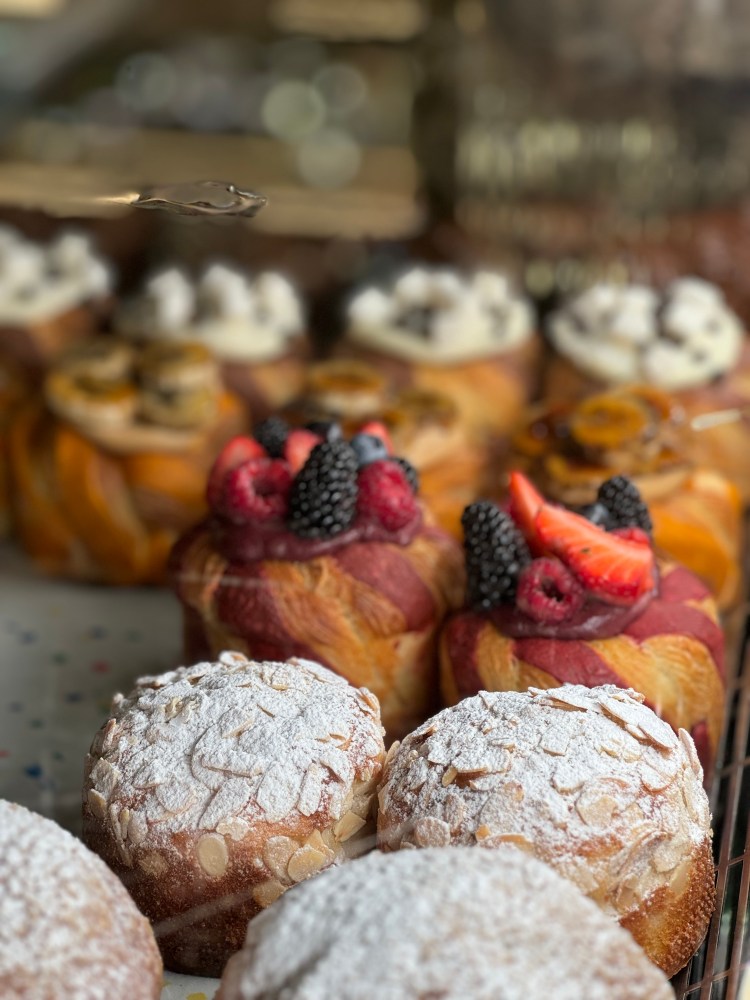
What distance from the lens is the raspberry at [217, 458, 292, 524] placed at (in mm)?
1962

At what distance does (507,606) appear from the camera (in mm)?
1811

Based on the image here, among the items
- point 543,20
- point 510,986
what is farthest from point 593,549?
point 543,20

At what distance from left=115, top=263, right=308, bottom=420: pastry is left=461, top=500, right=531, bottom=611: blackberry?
104 centimetres

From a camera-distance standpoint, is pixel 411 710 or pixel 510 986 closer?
pixel 510 986

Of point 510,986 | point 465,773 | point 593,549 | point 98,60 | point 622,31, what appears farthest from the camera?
point 98,60

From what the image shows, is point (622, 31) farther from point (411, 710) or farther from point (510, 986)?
point (510, 986)

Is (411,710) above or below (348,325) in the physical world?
below

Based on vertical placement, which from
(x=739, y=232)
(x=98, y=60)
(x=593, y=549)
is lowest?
(x=593, y=549)

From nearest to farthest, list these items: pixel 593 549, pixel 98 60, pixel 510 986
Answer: pixel 510 986, pixel 593 549, pixel 98 60

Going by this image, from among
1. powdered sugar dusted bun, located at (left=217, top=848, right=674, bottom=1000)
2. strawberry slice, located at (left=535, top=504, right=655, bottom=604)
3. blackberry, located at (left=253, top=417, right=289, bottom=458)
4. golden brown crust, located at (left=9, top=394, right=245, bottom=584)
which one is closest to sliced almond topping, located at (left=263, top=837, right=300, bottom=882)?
powdered sugar dusted bun, located at (left=217, top=848, right=674, bottom=1000)

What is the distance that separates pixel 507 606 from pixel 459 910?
2.45ft

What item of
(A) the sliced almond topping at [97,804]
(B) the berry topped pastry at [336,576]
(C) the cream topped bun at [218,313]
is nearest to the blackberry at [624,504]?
(B) the berry topped pastry at [336,576]

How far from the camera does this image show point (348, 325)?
2.96 m

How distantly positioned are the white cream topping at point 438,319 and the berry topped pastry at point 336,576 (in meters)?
0.89
